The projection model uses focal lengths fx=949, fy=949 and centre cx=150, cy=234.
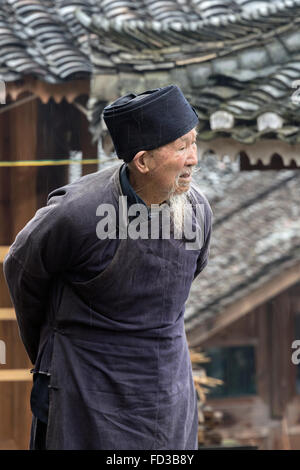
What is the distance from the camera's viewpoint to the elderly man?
2.41 meters

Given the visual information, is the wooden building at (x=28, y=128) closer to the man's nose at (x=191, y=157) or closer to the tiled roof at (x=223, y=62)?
the tiled roof at (x=223, y=62)

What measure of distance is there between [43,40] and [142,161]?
286 cm

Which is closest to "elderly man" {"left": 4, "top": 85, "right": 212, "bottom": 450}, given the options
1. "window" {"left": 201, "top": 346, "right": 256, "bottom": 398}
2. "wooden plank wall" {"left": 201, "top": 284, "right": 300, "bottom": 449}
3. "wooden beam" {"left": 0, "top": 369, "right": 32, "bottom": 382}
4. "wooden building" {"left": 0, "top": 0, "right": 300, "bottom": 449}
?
"wooden building" {"left": 0, "top": 0, "right": 300, "bottom": 449}

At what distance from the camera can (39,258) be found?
2428 mm

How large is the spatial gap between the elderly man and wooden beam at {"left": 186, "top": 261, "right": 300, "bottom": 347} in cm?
572

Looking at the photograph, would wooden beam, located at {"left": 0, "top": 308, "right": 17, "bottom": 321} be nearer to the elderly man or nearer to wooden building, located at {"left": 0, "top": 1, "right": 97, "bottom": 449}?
wooden building, located at {"left": 0, "top": 1, "right": 97, "bottom": 449}

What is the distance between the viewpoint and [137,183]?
247 centimetres

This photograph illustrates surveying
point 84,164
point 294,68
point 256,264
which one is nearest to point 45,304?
point 84,164

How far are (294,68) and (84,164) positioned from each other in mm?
1193

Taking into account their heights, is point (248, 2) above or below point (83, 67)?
above

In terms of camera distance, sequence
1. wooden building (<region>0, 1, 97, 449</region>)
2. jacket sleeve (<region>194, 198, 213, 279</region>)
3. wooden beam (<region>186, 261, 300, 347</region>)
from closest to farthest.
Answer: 1. jacket sleeve (<region>194, 198, 213, 279</region>)
2. wooden building (<region>0, 1, 97, 449</region>)
3. wooden beam (<region>186, 261, 300, 347</region>)

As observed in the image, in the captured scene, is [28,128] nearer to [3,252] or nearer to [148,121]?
[3,252]
